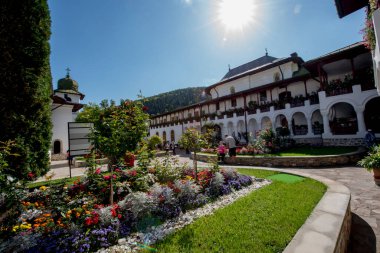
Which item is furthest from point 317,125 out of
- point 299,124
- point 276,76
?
point 276,76

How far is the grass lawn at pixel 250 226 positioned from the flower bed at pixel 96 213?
89cm

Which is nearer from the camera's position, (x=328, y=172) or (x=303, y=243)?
(x=303, y=243)

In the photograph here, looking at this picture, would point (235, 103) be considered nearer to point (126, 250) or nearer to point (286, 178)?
point (286, 178)

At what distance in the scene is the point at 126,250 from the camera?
3.23 metres

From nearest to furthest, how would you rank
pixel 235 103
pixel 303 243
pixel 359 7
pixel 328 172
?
pixel 303 243, pixel 328 172, pixel 359 7, pixel 235 103

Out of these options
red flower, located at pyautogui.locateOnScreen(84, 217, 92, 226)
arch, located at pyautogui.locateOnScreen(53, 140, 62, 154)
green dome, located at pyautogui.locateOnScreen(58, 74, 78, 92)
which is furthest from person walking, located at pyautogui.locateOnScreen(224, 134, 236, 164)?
green dome, located at pyautogui.locateOnScreen(58, 74, 78, 92)

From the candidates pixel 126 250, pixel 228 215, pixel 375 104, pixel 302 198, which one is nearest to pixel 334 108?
pixel 375 104

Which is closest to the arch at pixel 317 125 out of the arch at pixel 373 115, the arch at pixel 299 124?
the arch at pixel 299 124

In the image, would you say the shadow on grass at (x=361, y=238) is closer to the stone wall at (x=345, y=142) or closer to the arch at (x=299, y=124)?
the stone wall at (x=345, y=142)

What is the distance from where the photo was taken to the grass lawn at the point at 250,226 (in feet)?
10.2

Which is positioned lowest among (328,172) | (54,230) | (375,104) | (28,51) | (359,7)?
(328,172)

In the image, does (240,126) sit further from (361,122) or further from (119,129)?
(119,129)

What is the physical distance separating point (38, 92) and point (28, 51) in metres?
1.76

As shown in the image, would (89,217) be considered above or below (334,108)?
below
